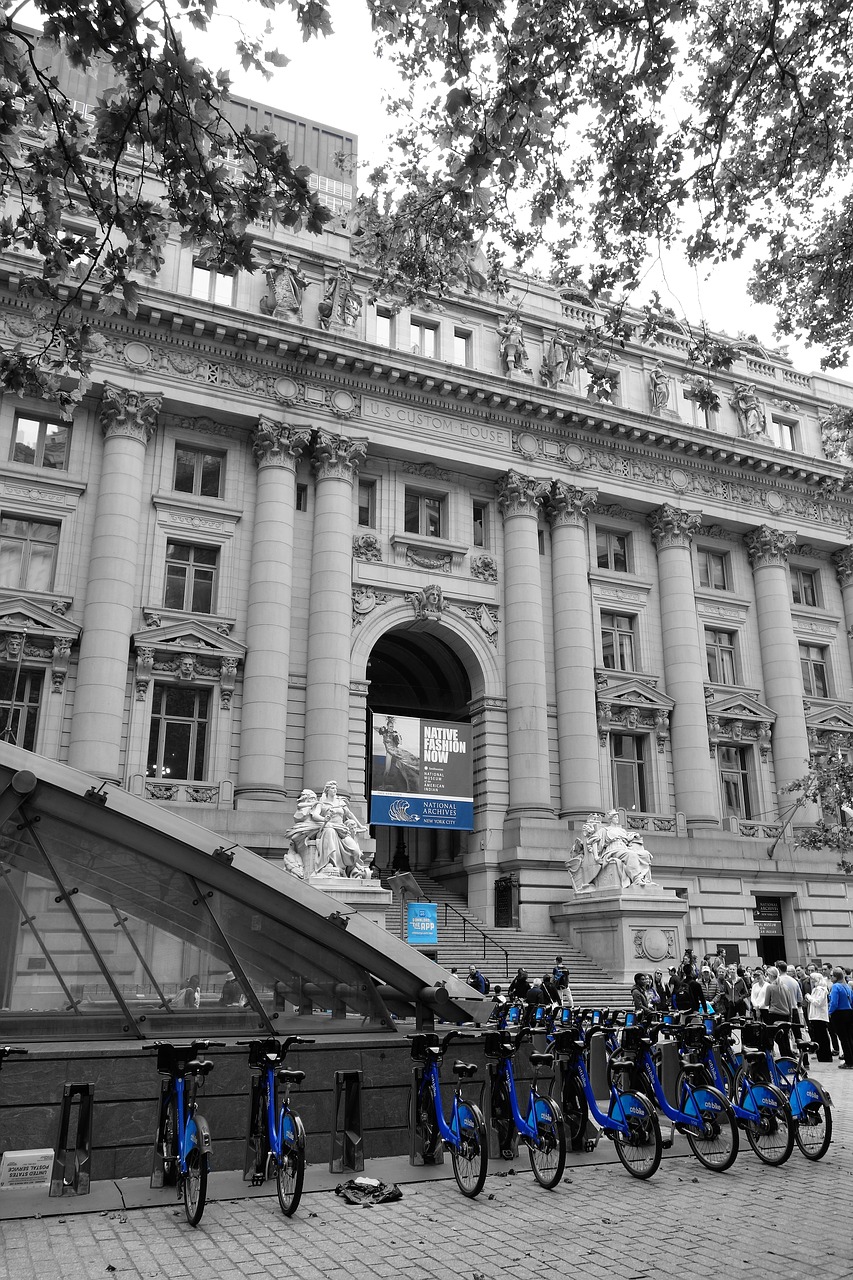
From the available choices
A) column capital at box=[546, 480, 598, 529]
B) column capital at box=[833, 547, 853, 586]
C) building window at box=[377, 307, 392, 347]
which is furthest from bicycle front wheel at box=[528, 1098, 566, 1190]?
column capital at box=[833, 547, 853, 586]

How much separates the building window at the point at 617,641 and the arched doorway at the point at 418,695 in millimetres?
5508

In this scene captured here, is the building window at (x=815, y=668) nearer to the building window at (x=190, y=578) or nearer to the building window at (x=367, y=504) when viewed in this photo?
the building window at (x=367, y=504)

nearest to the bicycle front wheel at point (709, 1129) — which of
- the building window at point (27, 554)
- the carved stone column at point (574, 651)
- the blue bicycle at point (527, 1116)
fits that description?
the blue bicycle at point (527, 1116)

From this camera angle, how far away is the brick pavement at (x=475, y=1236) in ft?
20.9

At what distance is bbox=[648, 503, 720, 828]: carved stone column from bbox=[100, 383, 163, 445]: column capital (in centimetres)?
Answer: 1948

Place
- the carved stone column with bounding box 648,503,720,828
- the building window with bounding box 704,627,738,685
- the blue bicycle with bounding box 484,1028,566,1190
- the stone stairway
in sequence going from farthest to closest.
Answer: the building window with bounding box 704,627,738,685, the carved stone column with bounding box 648,503,720,828, the stone stairway, the blue bicycle with bounding box 484,1028,566,1190

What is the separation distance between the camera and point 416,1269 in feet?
21.2

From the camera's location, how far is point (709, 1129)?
957 centimetres

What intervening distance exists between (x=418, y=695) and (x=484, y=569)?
24.3ft

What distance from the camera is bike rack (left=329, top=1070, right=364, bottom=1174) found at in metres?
8.70

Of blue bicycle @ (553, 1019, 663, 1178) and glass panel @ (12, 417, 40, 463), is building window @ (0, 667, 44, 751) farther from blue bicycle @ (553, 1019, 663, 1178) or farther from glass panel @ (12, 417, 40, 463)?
blue bicycle @ (553, 1019, 663, 1178)

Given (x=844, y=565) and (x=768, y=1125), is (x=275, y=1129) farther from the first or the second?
(x=844, y=565)

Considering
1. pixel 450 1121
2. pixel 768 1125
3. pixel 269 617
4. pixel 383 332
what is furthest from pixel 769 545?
pixel 450 1121

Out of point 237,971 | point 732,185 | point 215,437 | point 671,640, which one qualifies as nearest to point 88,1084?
point 237,971
